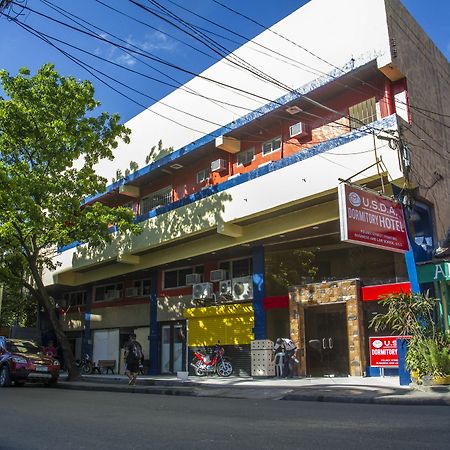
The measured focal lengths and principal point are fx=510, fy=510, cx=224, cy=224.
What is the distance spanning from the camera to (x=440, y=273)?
47.5 feet

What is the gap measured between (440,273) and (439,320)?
4.55ft

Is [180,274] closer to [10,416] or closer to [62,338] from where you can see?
[62,338]

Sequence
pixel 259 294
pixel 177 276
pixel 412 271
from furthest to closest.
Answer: pixel 177 276
pixel 259 294
pixel 412 271

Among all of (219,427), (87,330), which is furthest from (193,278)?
(219,427)

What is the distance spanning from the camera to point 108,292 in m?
29.8

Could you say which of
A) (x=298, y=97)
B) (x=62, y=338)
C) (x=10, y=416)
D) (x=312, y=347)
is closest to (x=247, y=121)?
(x=298, y=97)

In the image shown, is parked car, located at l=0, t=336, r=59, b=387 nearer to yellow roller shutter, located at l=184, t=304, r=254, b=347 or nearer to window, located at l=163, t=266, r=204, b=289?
yellow roller shutter, located at l=184, t=304, r=254, b=347

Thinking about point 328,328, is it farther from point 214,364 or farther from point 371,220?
point 371,220

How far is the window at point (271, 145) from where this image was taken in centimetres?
2014

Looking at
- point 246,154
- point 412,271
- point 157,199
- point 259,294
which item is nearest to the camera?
point 412,271

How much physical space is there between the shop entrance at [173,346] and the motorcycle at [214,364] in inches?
106

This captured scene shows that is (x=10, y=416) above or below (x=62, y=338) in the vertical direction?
below

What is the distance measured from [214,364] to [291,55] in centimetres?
1249

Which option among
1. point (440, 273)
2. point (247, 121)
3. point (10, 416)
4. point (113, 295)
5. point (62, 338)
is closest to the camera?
point (10, 416)
